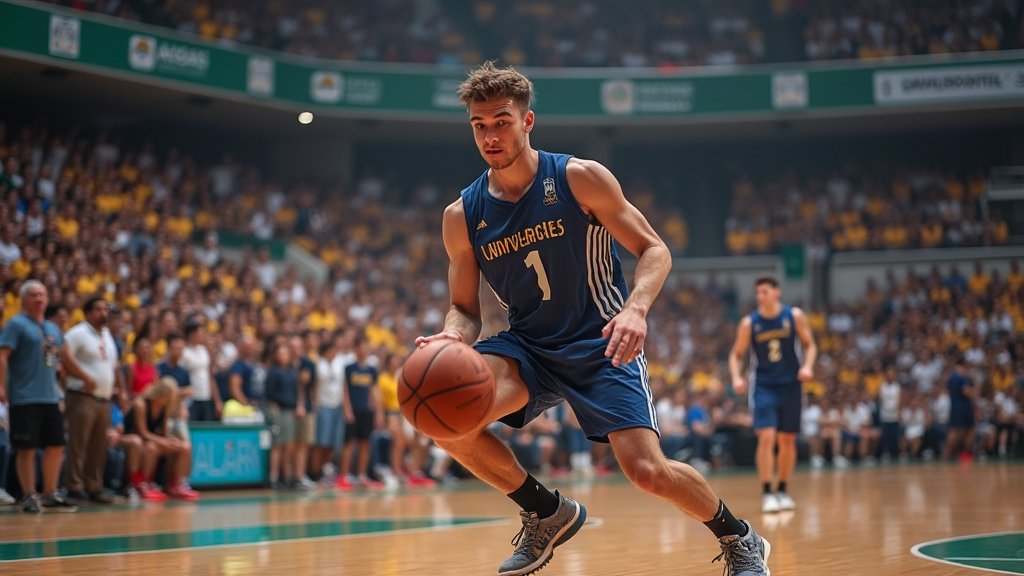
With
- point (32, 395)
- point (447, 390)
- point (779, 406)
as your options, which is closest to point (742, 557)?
point (447, 390)

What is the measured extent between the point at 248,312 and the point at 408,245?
31.4ft

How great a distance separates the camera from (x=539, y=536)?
546 cm

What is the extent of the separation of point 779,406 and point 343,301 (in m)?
12.5

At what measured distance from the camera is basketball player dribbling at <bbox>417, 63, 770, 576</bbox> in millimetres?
5066

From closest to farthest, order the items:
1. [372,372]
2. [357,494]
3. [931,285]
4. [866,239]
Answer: [357,494], [372,372], [931,285], [866,239]

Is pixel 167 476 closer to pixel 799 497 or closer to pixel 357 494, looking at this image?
pixel 357 494

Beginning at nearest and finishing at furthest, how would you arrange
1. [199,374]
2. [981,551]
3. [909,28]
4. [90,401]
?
[981,551] → [90,401] → [199,374] → [909,28]

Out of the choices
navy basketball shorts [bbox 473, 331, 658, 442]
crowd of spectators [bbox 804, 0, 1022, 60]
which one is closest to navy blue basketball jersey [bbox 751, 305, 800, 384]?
navy basketball shorts [bbox 473, 331, 658, 442]

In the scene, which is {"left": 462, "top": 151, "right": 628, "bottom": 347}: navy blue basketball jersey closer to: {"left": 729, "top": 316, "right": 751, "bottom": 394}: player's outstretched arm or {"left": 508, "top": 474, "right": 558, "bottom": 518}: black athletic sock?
{"left": 508, "top": 474, "right": 558, "bottom": 518}: black athletic sock

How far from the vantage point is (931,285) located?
87.8 ft

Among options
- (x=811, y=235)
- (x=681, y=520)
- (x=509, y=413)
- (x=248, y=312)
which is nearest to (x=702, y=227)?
(x=811, y=235)

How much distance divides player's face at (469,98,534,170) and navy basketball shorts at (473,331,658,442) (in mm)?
885

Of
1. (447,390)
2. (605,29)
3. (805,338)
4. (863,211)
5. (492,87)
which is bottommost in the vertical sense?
(447,390)

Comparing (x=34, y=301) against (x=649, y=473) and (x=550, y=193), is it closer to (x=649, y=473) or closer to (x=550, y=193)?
(x=550, y=193)
